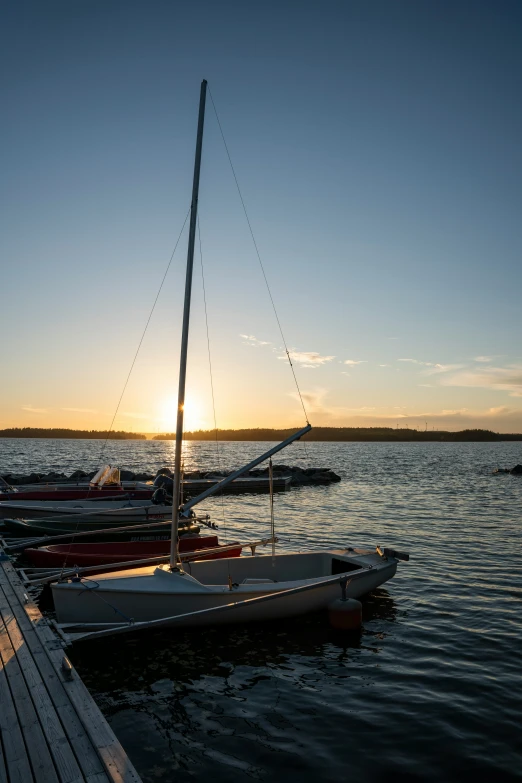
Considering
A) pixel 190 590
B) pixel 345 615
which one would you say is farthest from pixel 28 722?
pixel 345 615

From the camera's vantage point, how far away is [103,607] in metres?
12.3

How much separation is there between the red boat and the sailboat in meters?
Result: 2.53

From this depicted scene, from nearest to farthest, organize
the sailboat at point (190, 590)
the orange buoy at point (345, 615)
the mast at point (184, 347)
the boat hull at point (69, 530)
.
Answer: the sailboat at point (190, 590), the orange buoy at point (345, 615), the mast at point (184, 347), the boat hull at point (69, 530)

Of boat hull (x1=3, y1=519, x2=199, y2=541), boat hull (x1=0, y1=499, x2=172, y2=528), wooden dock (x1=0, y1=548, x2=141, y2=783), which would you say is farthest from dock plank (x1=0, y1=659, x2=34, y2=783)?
boat hull (x1=0, y1=499, x2=172, y2=528)

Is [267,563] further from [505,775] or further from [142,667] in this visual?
[505,775]

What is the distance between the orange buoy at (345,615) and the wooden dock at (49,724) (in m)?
6.37

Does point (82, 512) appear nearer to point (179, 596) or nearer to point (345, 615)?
point (179, 596)

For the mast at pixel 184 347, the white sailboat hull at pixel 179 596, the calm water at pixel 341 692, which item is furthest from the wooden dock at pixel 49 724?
the mast at pixel 184 347

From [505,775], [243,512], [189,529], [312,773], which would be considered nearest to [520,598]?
[505,775]

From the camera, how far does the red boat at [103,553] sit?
1641 centimetres

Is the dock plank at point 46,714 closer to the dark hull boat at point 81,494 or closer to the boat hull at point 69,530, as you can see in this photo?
the boat hull at point 69,530

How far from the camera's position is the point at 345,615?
13055 mm

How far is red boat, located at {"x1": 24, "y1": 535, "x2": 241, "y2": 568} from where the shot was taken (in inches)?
646

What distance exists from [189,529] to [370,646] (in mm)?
12608
